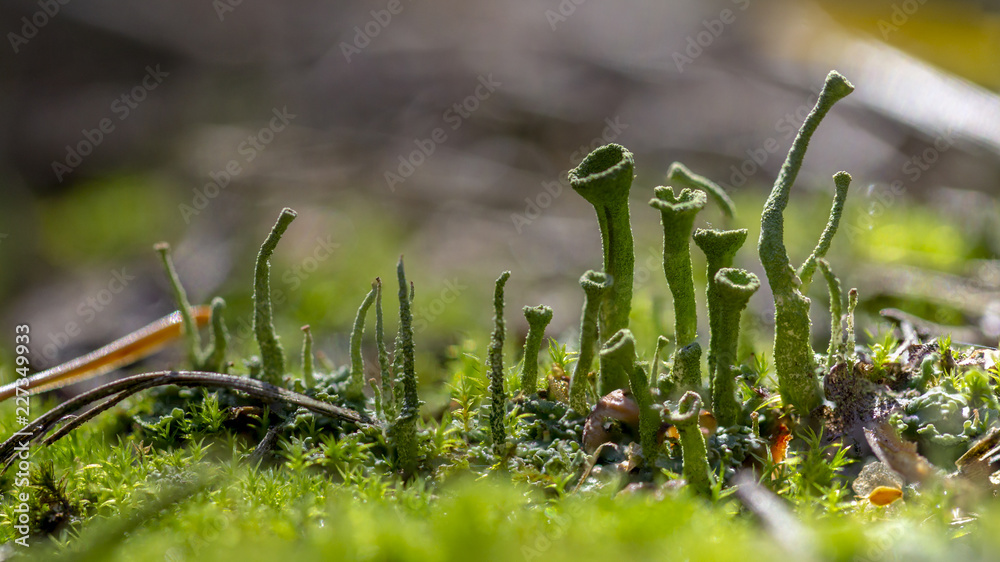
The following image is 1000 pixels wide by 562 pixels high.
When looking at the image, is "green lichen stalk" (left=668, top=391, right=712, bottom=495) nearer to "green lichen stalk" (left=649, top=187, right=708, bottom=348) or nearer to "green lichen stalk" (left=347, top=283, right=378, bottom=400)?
"green lichen stalk" (left=649, top=187, right=708, bottom=348)

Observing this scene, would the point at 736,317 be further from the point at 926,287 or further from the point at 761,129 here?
the point at 761,129

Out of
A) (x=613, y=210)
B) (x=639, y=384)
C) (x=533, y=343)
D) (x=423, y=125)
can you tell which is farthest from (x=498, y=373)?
(x=423, y=125)

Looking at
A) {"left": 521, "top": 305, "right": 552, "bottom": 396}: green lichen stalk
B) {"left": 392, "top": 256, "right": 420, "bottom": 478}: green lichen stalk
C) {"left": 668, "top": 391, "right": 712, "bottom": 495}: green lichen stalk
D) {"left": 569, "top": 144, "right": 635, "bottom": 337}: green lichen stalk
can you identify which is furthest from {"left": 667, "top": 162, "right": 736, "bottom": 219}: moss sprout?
{"left": 392, "top": 256, "right": 420, "bottom": 478}: green lichen stalk

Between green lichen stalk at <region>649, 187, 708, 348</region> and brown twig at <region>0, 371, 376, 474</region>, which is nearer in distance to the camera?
green lichen stalk at <region>649, 187, 708, 348</region>

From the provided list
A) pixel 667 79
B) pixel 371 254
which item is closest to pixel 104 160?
pixel 371 254

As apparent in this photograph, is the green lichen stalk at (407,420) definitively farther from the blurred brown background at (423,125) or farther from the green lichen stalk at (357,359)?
the blurred brown background at (423,125)

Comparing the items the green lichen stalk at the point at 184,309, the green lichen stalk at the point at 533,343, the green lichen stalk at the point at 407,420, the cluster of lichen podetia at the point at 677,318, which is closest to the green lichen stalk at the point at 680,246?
the cluster of lichen podetia at the point at 677,318
